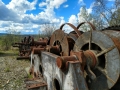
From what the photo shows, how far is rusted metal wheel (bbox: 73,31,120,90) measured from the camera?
110 inches

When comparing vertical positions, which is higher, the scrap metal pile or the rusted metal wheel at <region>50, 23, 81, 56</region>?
the rusted metal wheel at <region>50, 23, 81, 56</region>

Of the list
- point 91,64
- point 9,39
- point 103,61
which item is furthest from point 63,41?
point 9,39

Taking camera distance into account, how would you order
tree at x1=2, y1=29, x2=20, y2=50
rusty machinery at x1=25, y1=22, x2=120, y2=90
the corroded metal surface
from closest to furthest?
rusty machinery at x1=25, y1=22, x2=120, y2=90 → the corroded metal surface → tree at x1=2, y1=29, x2=20, y2=50

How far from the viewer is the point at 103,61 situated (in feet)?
10.3

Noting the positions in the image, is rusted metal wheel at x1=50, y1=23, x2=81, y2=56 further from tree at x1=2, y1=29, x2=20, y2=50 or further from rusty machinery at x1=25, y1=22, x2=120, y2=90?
tree at x1=2, y1=29, x2=20, y2=50

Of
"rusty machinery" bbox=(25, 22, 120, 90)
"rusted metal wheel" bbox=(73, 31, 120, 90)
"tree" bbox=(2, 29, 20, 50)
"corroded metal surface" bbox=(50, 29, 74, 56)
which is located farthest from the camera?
"tree" bbox=(2, 29, 20, 50)

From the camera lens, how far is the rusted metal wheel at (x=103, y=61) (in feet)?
9.16

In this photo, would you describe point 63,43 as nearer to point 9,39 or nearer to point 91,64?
point 91,64

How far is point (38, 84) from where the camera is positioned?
4.16 meters

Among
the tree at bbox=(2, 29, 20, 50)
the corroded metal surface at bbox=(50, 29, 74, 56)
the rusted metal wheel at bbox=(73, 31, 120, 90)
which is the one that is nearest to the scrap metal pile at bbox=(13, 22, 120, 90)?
the rusted metal wheel at bbox=(73, 31, 120, 90)

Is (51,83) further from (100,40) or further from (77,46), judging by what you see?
(100,40)

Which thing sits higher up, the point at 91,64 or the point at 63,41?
the point at 63,41

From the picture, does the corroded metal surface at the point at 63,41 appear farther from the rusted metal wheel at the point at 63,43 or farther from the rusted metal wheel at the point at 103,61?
the rusted metal wheel at the point at 103,61

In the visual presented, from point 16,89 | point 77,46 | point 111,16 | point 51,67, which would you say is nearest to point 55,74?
point 51,67
